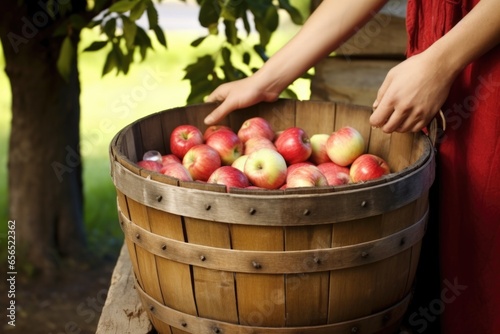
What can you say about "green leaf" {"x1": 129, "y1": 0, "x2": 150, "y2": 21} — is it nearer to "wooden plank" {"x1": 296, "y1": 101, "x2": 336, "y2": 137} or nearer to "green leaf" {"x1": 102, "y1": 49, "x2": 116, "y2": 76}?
"green leaf" {"x1": 102, "y1": 49, "x2": 116, "y2": 76}

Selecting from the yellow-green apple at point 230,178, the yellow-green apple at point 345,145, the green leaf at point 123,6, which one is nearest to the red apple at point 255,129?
the yellow-green apple at point 345,145

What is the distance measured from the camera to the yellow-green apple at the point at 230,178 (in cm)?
174

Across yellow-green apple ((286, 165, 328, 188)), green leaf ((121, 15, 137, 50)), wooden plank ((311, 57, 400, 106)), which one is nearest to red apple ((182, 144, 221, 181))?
yellow-green apple ((286, 165, 328, 188))

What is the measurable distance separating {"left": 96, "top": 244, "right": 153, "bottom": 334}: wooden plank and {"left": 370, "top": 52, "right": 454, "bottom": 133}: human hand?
86cm

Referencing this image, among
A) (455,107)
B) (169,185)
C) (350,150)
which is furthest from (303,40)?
(169,185)

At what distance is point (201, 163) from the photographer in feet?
6.31

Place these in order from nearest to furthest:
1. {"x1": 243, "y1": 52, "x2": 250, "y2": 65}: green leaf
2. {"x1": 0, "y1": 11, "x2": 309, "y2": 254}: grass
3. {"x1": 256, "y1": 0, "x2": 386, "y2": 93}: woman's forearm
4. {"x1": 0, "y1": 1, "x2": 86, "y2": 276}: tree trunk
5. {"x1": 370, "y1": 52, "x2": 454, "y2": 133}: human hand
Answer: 1. {"x1": 370, "y1": 52, "x2": 454, "y2": 133}: human hand
2. {"x1": 256, "y1": 0, "x2": 386, "y2": 93}: woman's forearm
3. {"x1": 243, "y1": 52, "x2": 250, "y2": 65}: green leaf
4. {"x1": 0, "y1": 1, "x2": 86, "y2": 276}: tree trunk
5. {"x1": 0, "y1": 11, "x2": 309, "y2": 254}: grass

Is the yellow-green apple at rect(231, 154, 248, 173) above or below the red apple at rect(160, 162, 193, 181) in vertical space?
below

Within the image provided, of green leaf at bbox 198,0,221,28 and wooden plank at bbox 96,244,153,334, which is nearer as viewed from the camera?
wooden plank at bbox 96,244,153,334

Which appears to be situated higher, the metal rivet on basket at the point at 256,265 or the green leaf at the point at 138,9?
the green leaf at the point at 138,9

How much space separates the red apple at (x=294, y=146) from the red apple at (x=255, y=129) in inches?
3.8

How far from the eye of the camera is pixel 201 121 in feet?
7.20

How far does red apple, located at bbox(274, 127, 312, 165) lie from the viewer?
77.7 inches

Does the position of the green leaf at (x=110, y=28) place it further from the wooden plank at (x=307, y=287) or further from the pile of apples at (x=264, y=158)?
the wooden plank at (x=307, y=287)
